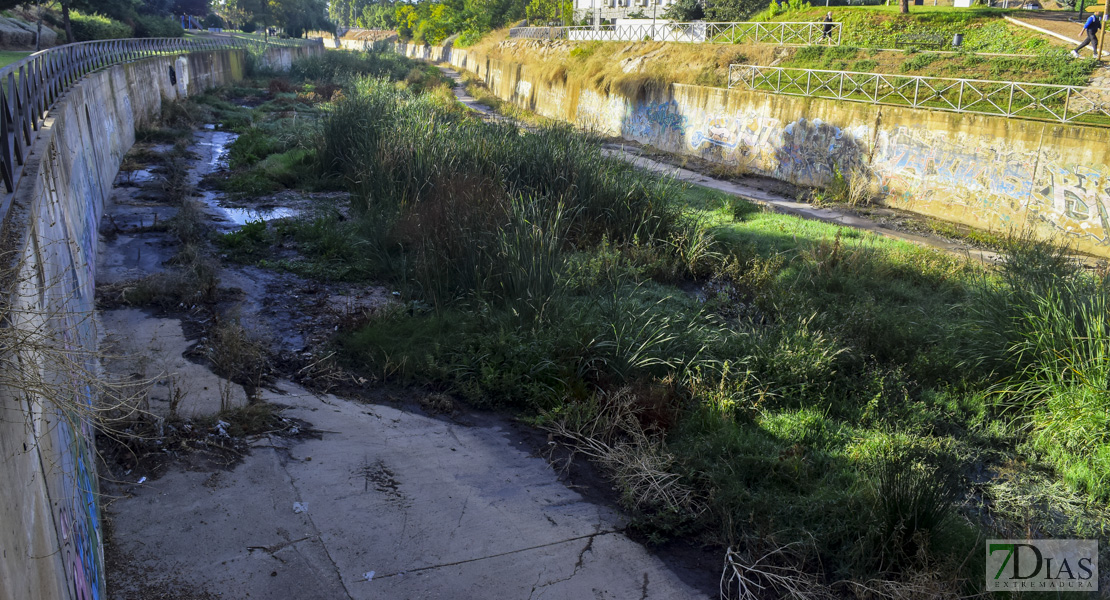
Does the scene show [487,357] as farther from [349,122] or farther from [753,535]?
[349,122]

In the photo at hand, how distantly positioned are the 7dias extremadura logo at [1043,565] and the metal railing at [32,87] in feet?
21.4

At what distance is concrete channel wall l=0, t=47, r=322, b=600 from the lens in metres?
2.69

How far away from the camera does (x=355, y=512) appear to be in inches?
209

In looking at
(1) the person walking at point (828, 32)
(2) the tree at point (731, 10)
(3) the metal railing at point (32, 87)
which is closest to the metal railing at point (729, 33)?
(1) the person walking at point (828, 32)

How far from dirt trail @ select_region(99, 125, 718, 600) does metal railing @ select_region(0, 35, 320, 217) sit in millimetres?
1906

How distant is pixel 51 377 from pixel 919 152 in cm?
1654

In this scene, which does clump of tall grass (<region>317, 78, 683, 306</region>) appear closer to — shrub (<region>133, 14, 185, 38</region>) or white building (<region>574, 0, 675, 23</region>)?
shrub (<region>133, 14, 185, 38</region>)

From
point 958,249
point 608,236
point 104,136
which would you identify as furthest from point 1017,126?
point 104,136

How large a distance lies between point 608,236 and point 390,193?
354 centimetres

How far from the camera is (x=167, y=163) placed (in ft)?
52.7

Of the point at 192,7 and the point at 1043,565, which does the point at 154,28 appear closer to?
the point at 192,7

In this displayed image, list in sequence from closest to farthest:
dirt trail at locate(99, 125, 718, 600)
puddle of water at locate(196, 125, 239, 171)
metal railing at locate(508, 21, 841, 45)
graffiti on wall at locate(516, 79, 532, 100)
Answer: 1. dirt trail at locate(99, 125, 718, 600)
2. puddle of water at locate(196, 125, 239, 171)
3. metal railing at locate(508, 21, 841, 45)
4. graffiti on wall at locate(516, 79, 532, 100)

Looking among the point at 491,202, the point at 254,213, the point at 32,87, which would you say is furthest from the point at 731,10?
the point at 32,87

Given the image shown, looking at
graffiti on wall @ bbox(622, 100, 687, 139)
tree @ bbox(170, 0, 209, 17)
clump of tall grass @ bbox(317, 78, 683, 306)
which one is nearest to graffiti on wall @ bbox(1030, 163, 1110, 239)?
clump of tall grass @ bbox(317, 78, 683, 306)
